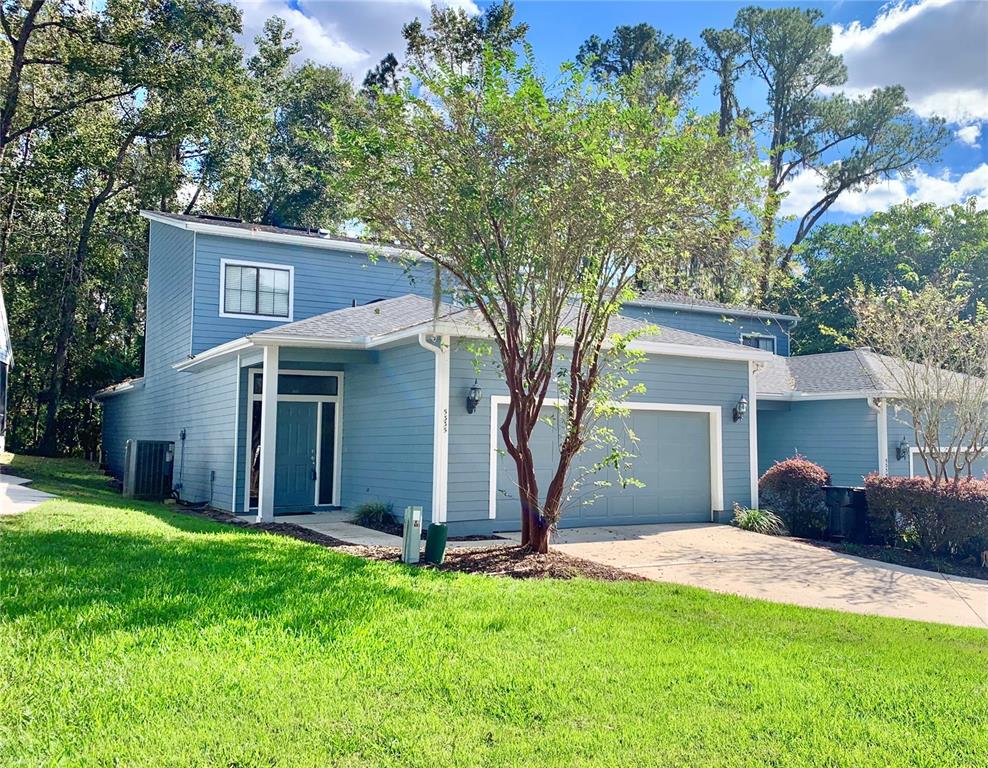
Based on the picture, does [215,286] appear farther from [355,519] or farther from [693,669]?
[693,669]

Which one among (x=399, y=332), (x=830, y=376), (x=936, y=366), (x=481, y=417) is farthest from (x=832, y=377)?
(x=399, y=332)

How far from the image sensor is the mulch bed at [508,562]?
→ 7.48 m

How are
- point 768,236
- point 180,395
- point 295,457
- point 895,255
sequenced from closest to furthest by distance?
point 768,236, point 295,457, point 180,395, point 895,255

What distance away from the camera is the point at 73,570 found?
6.02 m

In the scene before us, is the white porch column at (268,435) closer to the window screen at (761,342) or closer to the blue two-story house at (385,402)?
the blue two-story house at (385,402)

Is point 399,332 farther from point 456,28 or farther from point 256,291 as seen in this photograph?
point 456,28

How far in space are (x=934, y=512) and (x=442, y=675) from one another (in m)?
8.70

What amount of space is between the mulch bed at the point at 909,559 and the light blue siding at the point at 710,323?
→ 31.7 ft

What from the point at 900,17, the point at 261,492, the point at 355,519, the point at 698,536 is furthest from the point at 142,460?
the point at 900,17

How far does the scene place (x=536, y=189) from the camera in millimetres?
7680

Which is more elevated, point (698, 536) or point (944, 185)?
point (944, 185)

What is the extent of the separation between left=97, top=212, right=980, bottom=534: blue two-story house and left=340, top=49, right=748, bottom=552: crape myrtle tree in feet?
3.48

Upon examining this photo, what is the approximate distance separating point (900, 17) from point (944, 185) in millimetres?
22987

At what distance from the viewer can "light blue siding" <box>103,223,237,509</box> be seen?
13289mm
